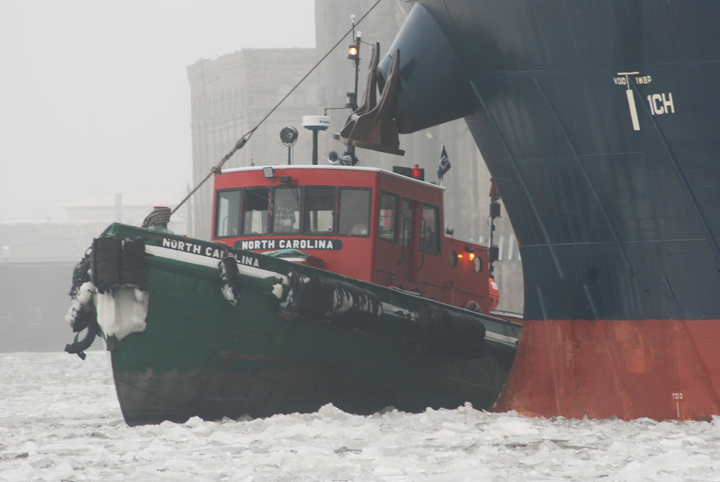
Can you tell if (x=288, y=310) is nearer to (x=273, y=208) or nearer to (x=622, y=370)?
(x=273, y=208)

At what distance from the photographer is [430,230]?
1052 cm

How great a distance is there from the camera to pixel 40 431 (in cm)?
862

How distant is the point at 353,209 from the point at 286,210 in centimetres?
77

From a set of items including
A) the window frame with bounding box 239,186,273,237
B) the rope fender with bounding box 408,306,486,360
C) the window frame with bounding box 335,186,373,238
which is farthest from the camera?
the window frame with bounding box 239,186,273,237

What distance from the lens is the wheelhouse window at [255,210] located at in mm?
9578

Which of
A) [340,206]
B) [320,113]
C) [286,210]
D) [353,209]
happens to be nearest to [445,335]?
[353,209]

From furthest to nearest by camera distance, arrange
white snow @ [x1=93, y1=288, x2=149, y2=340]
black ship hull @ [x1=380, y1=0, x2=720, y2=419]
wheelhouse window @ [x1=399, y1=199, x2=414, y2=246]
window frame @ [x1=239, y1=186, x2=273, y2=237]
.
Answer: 1. wheelhouse window @ [x1=399, y1=199, x2=414, y2=246]
2. window frame @ [x1=239, y1=186, x2=273, y2=237]
3. black ship hull @ [x1=380, y1=0, x2=720, y2=419]
4. white snow @ [x1=93, y1=288, x2=149, y2=340]

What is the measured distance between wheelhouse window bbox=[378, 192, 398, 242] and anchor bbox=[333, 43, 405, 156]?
58 centimetres

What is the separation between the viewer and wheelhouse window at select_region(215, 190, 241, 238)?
9734mm

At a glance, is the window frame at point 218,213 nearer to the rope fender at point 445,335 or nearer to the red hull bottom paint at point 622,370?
the rope fender at point 445,335

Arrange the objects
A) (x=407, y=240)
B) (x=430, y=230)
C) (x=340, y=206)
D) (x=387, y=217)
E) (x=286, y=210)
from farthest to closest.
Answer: (x=430, y=230) < (x=407, y=240) < (x=387, y=217) < (x=286, y=210) < (x=340, y=206)

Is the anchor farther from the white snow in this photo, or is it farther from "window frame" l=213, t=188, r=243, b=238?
the white snow

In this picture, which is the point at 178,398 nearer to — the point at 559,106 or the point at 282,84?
the point at 559,106

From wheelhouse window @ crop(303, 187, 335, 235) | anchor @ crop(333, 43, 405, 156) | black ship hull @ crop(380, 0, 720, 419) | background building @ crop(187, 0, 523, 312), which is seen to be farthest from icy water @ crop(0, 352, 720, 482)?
background building @ crop(187, 0, 523, 312)
